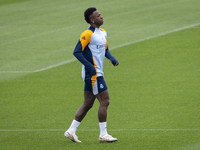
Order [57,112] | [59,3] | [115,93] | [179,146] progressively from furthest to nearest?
[59,3], [115,93], [57,112], [179,146]

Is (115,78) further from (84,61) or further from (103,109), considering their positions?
(84,61)

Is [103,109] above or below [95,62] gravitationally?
below

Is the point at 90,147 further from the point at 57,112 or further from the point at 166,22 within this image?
the point at 166,22

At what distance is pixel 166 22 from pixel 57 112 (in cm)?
1123

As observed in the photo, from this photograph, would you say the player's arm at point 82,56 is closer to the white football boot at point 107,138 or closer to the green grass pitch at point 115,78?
the white football boot at point 107,138

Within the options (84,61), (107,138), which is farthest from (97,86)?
(107,138)

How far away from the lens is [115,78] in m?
11.9

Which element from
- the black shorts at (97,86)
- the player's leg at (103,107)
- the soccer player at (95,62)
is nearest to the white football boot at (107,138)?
the soccer player at (95,62)

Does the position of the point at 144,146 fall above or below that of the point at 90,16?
below

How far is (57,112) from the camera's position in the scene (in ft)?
29.7

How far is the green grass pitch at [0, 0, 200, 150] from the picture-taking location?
7.55m

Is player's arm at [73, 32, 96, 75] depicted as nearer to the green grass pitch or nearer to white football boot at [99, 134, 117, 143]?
white football boot at [99, 134, 117, 143]

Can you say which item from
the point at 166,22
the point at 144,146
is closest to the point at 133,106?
the point at 144,146

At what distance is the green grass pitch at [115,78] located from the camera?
7.55m
